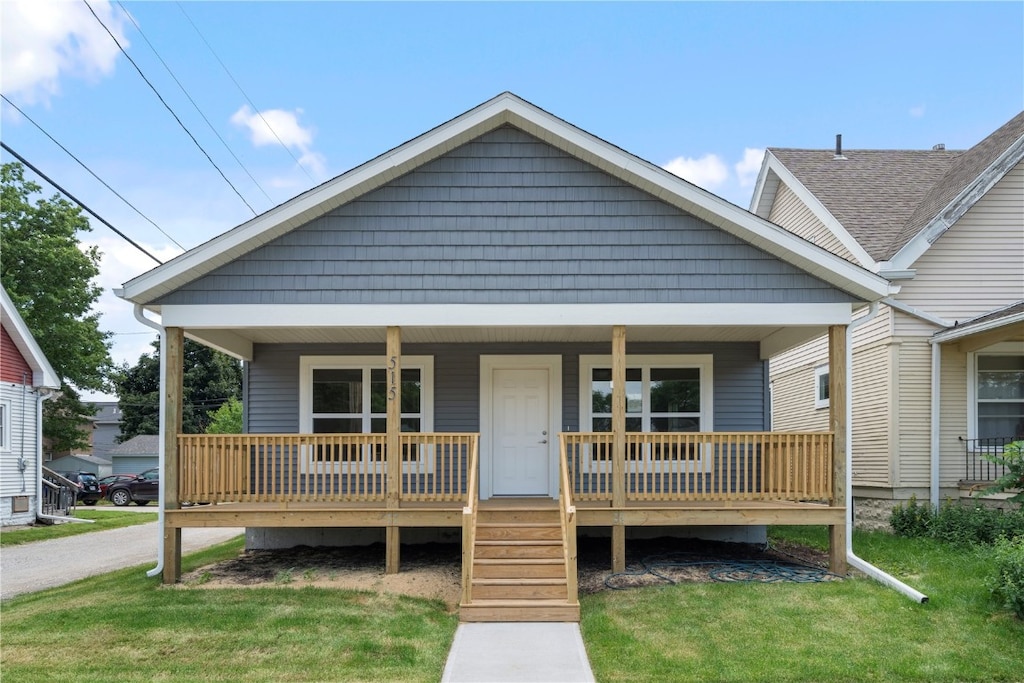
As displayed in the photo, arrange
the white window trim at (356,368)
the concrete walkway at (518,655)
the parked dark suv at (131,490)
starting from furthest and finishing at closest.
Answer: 1. the parked dark suv at (131,490)
2. the white window trim at (356,368)
3. the concrete walkway at (518,655)

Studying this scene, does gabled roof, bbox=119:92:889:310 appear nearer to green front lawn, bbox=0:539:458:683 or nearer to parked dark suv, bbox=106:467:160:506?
green front lawn, bbox=0:539:458:683

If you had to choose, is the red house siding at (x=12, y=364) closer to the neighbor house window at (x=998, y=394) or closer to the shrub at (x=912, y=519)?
the shrub at (x=912, y=519)

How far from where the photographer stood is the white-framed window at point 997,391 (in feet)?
43.8

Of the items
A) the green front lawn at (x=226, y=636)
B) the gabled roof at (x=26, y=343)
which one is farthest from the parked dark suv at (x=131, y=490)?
the green front lawn at (x=226, y=636)

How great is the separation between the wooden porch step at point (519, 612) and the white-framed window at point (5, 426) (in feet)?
53.7

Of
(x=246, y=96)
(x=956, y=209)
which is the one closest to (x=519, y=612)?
(x=956, y=209)

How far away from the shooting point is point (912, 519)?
12.9 metres

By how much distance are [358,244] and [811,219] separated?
1003 cm

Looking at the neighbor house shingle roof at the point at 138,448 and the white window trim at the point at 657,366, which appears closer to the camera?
the white window trim at the point at 657,366

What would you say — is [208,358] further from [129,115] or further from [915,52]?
[915,52]

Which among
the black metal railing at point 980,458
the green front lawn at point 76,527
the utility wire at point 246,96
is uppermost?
the utility wire at point 246,96

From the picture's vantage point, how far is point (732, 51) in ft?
67.7

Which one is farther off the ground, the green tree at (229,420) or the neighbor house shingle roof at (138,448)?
the green tree at (229,420)

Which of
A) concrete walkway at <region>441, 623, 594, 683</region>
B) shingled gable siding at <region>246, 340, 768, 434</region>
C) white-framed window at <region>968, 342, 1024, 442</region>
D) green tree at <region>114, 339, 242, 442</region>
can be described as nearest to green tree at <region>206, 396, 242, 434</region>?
green tree at <region>114, 339, 242, 442</region>
